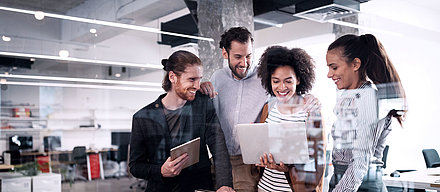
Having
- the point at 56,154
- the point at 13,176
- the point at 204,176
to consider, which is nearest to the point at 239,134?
the point at 204,176

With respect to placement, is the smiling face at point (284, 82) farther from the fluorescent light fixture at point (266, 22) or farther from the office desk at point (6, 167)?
the office desk at point (6, 167)

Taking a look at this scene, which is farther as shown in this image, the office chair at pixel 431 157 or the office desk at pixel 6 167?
the office desk at pixel 6 167

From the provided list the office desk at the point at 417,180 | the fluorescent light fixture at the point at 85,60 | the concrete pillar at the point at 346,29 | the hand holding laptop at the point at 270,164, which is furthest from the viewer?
the fluorescent light fixture at the point at 85,60

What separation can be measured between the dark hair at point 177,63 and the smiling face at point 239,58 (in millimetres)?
251

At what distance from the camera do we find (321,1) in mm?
3287

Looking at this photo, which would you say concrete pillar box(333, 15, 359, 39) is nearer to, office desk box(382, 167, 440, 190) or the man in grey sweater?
the man in grey sweater

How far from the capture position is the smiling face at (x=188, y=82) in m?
3.47

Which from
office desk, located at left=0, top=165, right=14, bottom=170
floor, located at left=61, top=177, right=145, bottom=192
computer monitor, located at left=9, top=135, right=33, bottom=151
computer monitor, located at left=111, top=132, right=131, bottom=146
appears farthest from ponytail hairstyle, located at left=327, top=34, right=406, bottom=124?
office desk, located at left=0, top=165, right=14, bottom=170

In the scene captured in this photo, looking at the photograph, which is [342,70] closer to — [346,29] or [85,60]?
[346,29]

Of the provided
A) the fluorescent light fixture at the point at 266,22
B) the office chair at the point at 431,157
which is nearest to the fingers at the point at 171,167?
the fluorescent light fixture at the point at 266,22

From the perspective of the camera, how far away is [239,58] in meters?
3.44

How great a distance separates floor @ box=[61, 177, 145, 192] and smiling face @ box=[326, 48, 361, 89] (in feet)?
5.62

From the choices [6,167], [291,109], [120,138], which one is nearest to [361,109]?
[291,109]

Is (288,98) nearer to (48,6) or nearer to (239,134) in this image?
(239,134)
